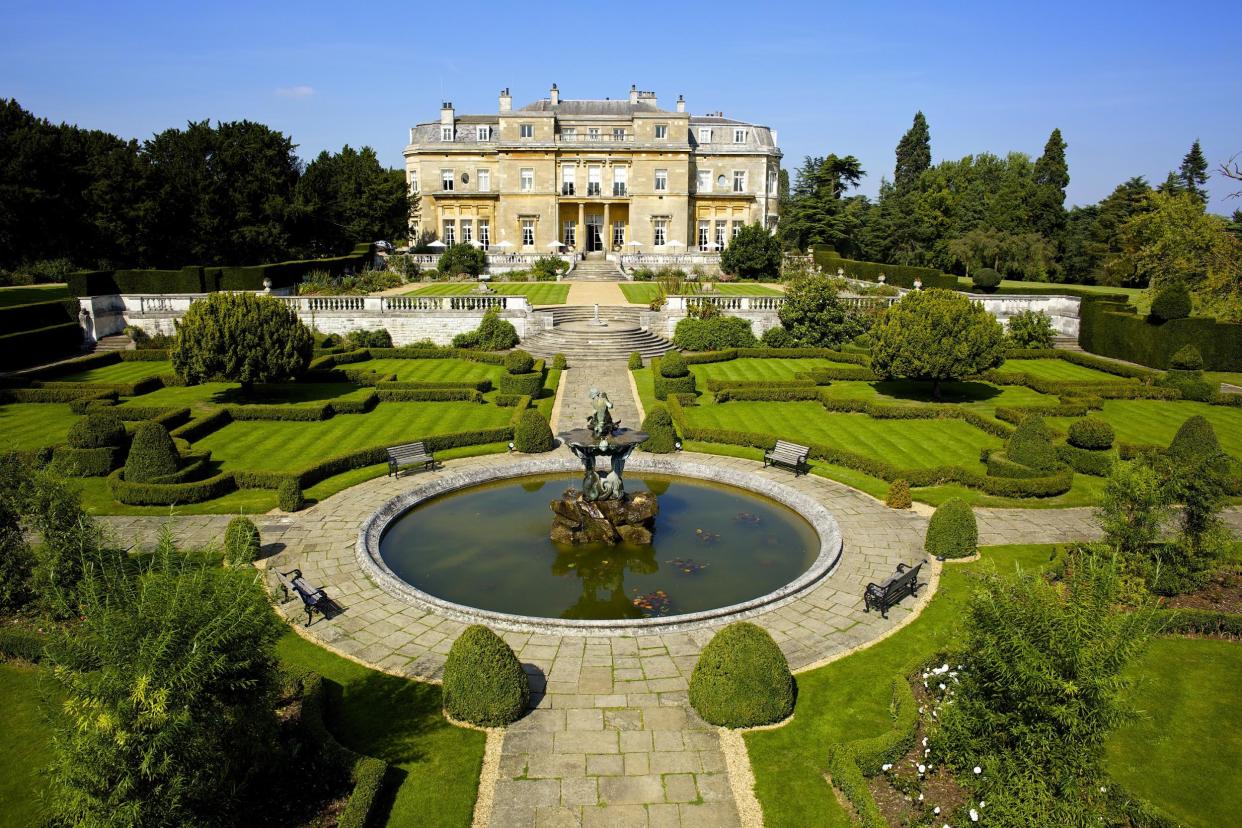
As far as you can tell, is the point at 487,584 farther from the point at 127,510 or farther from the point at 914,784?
the point at 127,510

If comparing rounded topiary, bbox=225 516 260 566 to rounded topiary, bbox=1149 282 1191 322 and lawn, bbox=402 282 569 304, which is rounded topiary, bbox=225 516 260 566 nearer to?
lawn, bbox=402 282 569 304

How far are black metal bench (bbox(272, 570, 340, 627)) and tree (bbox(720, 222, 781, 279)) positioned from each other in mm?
49334

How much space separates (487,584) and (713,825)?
818 centimetres

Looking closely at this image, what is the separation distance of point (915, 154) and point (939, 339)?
7087 centimetres

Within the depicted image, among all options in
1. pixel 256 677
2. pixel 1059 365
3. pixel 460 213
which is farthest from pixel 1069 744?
pixel 460 213

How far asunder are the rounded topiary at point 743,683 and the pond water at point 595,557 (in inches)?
135

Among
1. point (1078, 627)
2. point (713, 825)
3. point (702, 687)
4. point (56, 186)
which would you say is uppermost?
point (56, 186)

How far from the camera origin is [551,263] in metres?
60.5

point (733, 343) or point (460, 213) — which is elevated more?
point (460, 213)

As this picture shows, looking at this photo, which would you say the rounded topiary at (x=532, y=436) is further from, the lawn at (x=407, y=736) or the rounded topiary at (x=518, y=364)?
the lawn at (x=407, y=736)

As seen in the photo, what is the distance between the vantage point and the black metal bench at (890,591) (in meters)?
14.4

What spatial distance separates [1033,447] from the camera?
21.7m

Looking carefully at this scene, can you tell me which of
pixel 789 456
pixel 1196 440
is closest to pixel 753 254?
pixel 789 456

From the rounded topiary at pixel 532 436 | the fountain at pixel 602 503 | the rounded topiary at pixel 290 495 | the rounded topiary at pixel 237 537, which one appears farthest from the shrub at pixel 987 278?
the rounded topiary at pixel 237 537
